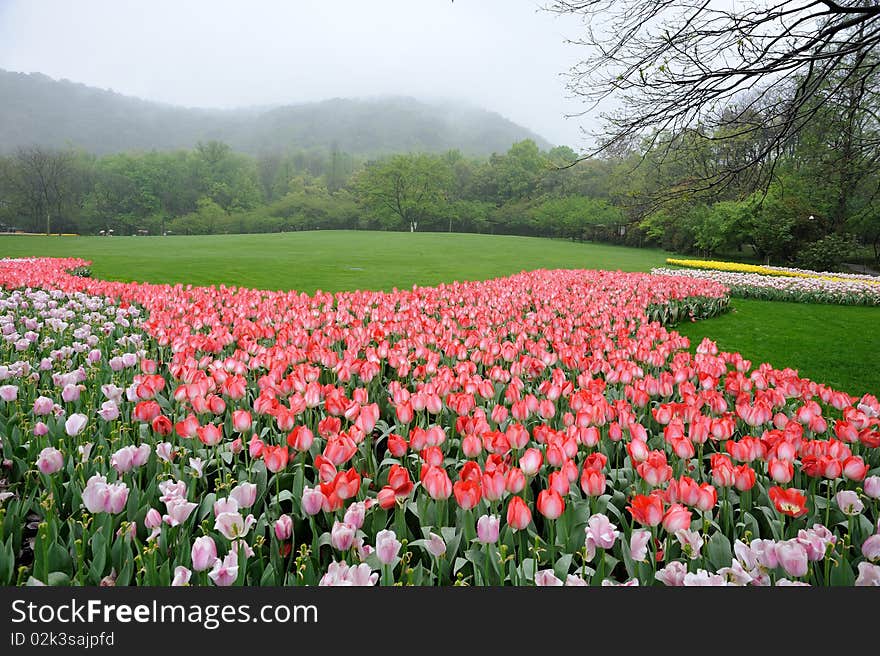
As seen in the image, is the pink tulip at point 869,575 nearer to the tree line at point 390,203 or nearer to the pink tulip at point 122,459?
the pink tulip at point 122,459

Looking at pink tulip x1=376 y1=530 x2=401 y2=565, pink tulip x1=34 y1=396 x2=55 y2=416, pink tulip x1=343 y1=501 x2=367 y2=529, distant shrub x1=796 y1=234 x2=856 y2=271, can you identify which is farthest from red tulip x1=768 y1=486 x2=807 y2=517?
distant shrub x1=796 y1=234 x2=856 y2=271

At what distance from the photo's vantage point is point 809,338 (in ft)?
26.5

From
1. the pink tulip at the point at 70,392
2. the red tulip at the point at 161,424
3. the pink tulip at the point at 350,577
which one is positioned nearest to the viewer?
the pink tulip at the point at 350,577

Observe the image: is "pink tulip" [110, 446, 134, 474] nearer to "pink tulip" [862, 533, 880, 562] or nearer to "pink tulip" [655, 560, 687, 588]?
"pink tulip" [655, 560, 687, 588]

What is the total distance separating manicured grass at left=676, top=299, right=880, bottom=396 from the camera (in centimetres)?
606

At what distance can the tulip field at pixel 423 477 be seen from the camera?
1.61m

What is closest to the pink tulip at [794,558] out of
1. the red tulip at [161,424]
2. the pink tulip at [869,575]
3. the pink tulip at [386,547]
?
the pink tulip at [869,575]

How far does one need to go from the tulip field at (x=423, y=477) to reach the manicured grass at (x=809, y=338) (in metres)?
2.28

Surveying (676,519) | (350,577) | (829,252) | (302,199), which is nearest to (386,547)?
(350,577)

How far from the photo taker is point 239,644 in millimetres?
1247

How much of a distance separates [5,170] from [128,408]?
8200 cm

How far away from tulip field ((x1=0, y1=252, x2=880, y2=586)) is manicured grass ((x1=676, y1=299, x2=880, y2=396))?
2278 mm

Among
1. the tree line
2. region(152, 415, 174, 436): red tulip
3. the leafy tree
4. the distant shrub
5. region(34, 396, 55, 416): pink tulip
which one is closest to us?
region(152, 415, 174, 436): red tulip

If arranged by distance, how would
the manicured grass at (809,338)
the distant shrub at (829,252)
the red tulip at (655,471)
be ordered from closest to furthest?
the red tulip at (655,471) < the manicured grass at (809,338) < the distant shrub at (829,252)
